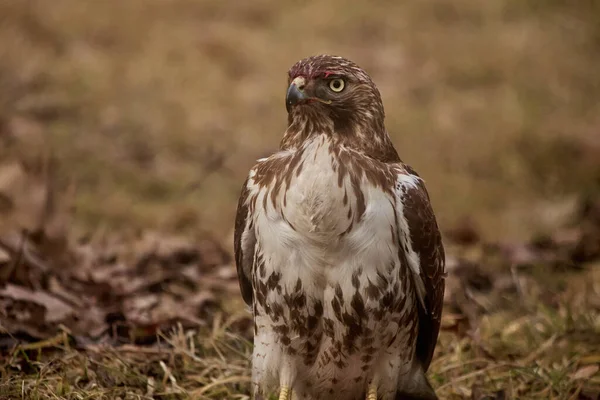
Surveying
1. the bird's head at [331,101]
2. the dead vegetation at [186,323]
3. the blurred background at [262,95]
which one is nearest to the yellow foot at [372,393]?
the dead vegetation at [186,323]

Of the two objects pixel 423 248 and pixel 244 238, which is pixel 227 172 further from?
pixel 423 248

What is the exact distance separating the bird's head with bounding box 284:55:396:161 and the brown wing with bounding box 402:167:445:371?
284mm

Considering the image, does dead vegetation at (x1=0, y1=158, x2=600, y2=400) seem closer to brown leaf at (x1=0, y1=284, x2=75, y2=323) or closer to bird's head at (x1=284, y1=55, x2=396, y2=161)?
brown leaf at (x1=0, y1=284, x2=75, y2=323)

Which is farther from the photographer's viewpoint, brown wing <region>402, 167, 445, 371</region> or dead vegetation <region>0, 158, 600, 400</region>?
dead vegetation <region>0, 158, 600, 400</region>

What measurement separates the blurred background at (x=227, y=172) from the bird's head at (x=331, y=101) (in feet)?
4.06

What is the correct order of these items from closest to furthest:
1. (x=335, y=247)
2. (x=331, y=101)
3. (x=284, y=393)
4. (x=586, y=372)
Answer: (x=335, y=247)
(x=331, y=101)
(x=284, y=393)
(x=586, y=372)

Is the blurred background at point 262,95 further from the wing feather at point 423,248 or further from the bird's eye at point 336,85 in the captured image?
the bird's eye at point 336,85

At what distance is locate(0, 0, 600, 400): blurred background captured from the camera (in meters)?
4.29

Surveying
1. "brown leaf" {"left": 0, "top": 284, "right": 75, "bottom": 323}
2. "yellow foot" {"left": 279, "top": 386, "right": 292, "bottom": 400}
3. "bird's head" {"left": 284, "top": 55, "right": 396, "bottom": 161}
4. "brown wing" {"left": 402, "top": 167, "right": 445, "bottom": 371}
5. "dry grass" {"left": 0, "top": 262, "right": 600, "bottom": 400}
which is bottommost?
"dry grass" {"left": 0, "top": 262, "right": 600, "bottom": 400}

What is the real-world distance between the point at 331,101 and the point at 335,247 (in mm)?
566

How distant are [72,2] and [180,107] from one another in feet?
9.08

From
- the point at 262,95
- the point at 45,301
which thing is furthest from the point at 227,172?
the point at 45,301

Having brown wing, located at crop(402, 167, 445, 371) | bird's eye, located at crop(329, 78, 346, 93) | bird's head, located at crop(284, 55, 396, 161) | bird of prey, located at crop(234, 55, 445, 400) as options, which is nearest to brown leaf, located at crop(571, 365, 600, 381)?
brown wing, located at crop(402, 167, 445, 371)

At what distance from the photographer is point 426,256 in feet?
11.7
